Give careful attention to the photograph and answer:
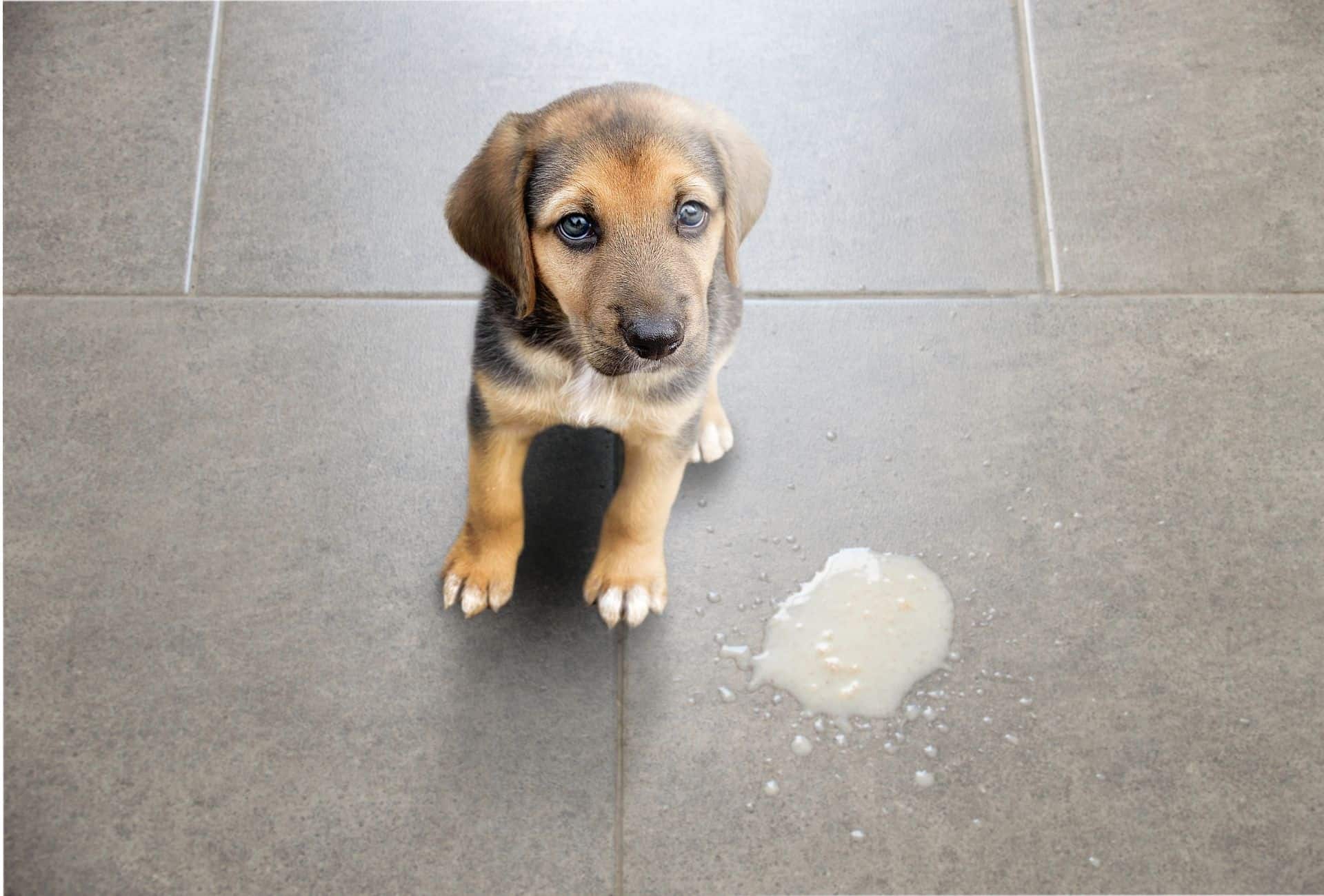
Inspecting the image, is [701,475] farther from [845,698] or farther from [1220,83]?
[1220,83]

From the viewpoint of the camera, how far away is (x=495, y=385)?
→ 2.35 m

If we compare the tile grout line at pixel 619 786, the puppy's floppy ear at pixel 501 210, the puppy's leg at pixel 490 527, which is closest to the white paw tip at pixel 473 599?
the puppy's leg at pixel 490 527

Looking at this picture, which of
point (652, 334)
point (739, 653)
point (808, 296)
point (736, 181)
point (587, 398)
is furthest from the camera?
point (808, 296)

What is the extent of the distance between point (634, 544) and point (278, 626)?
3.22ft

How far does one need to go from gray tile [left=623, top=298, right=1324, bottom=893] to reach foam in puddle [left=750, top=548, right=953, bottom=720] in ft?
0.16

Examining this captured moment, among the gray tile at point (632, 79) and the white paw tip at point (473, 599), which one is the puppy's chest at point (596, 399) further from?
the gray tile at point (632, 79)

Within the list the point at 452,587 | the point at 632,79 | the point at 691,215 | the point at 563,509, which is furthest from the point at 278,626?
the point at 632,79

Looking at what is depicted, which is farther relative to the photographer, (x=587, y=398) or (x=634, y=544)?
(x=634, y=544)

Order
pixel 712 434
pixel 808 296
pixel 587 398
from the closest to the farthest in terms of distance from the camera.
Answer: pixel 587 398 → pixel 712 434 → pixel 808 296

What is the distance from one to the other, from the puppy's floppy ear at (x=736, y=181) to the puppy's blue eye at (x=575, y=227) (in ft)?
0.98

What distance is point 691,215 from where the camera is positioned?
6.86ft

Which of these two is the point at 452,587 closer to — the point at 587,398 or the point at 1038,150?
the point at 587,398

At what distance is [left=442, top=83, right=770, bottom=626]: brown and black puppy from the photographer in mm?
2002

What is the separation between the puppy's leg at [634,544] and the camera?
2572 millimetres
